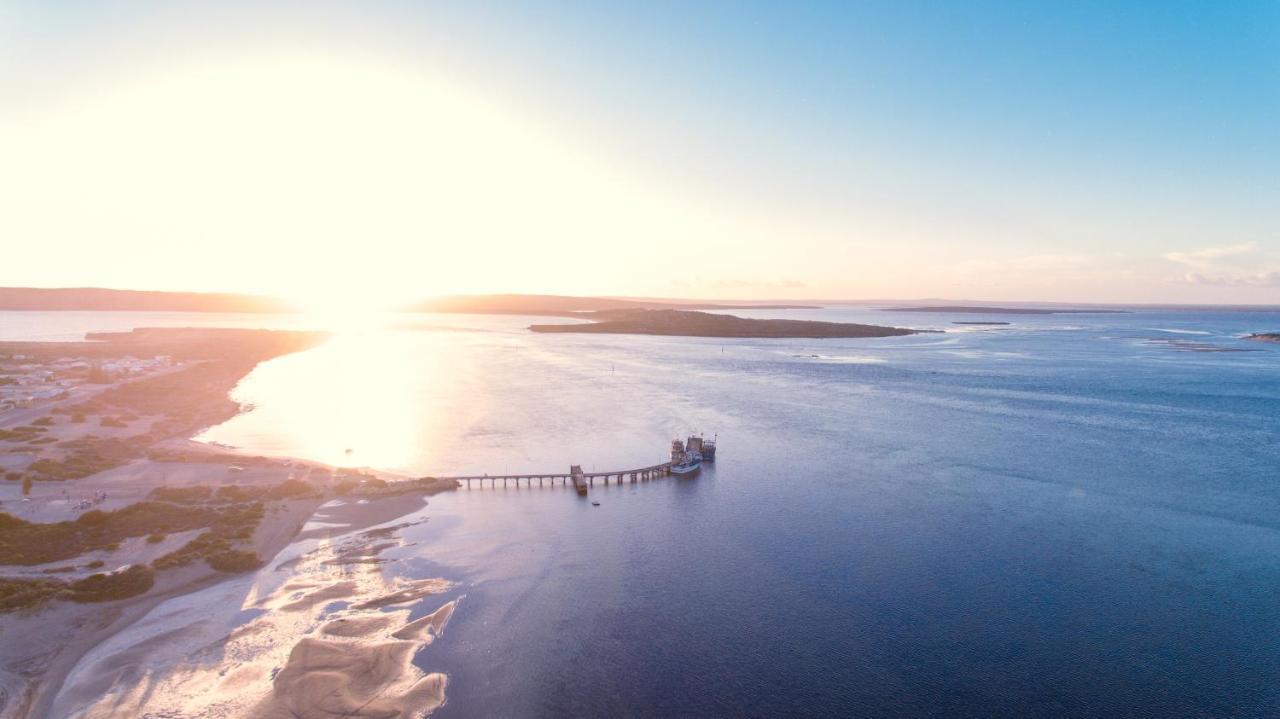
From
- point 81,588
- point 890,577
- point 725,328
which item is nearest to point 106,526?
point 81,588

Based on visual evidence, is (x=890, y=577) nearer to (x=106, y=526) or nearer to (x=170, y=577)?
(x=170, y=577)

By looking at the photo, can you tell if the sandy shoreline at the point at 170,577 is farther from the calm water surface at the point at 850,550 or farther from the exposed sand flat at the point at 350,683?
the calm water surface at the point at 850,550

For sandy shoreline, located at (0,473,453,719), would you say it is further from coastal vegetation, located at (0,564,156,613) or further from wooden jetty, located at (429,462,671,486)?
wooden jetty, located at (429,462,671,486)

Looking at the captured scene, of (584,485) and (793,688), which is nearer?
(793,688)

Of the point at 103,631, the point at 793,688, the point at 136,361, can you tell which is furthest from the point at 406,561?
the point at 136,361

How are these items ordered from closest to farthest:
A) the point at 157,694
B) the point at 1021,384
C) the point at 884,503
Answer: the point at 157,694 < the point at 884,503 < the point at 1021,384

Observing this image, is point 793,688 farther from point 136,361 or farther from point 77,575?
point 136,361
